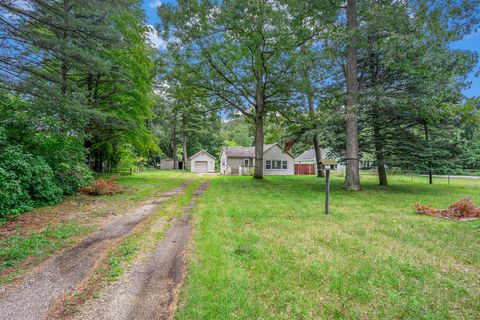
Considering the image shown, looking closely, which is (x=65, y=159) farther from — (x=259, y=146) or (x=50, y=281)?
(x=259, y=146)

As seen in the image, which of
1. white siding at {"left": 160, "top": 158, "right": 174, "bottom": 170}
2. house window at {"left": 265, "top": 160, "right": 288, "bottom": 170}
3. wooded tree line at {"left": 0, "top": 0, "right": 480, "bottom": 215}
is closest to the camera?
wooded tree line at {"left": 0, "top": 0, "right": 480, "bottom": 215}

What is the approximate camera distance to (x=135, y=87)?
41.6 ft

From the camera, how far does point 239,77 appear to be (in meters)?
15.8

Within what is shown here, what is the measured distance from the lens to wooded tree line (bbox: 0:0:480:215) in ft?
21.5

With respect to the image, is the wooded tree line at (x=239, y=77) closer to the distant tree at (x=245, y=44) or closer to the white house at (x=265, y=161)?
the distant tree at (x=245, y=44)

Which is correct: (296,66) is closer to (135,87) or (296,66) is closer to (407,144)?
(407,144)

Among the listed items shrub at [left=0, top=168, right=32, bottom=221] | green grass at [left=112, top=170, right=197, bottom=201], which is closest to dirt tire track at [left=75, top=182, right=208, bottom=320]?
shrub at [left=0, top=168, right=32, bottom=221]

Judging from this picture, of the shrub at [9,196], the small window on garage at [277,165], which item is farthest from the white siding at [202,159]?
the shrub at [9,196]

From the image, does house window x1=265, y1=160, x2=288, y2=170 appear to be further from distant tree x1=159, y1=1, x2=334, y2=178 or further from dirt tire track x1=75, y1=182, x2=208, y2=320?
dirt tire track x1=75, y1=182, x2=208, y2=320

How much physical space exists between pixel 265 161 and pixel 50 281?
A: 2551cm

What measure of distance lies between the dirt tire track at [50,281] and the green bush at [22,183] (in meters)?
2.57

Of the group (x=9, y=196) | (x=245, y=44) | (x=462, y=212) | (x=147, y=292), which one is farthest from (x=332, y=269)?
(x=245, y=44)

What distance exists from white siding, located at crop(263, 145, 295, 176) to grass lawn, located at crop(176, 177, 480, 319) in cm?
2191

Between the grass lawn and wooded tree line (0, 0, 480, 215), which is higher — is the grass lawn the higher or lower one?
the lower one
